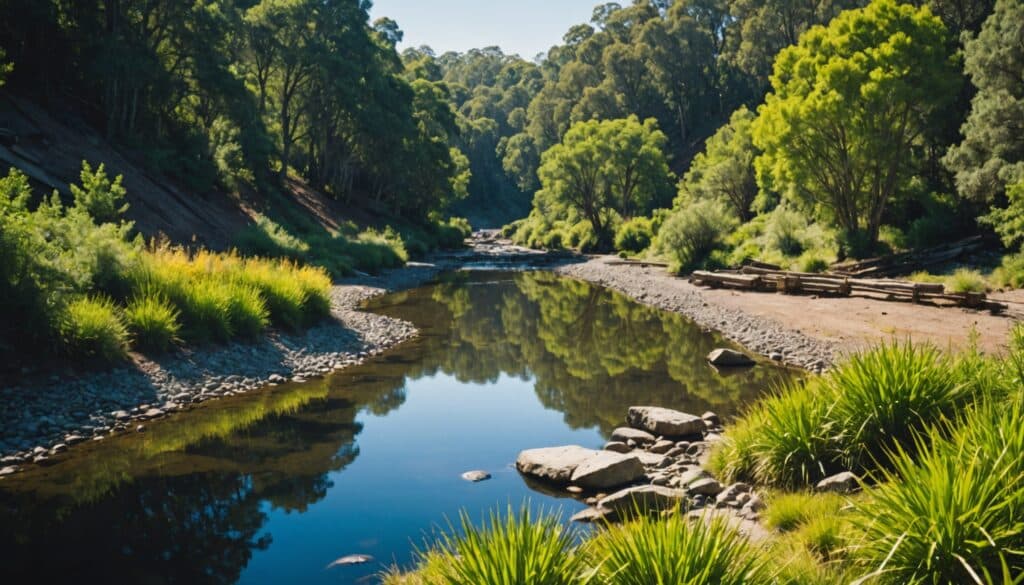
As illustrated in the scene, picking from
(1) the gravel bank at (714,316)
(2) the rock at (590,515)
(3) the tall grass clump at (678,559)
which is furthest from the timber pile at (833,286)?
(3) the tall grass clump at (678,559)

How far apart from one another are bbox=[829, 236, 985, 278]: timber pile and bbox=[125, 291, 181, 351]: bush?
25.0m

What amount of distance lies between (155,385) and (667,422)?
925cm

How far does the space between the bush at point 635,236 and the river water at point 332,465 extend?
33533mm

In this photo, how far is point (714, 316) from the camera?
23.3 meters

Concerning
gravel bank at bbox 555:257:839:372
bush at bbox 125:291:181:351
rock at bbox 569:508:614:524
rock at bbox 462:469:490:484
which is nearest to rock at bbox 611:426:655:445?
rock at bbox 462:469:490:484

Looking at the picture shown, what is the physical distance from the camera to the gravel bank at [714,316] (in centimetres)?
1645

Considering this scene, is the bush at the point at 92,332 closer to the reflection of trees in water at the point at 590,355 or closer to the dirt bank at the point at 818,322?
Answer: the reflection of trees in water at the point at 590,355

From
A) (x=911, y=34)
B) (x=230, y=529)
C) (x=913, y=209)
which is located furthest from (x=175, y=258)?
(x=913, y=209)

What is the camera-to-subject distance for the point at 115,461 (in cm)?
938

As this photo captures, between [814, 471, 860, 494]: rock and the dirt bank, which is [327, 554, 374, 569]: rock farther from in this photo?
the dirt bank

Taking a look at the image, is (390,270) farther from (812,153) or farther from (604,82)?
(604,82)

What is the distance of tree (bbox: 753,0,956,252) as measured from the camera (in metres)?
28.6

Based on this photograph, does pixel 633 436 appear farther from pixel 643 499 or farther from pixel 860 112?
pixel 860 112

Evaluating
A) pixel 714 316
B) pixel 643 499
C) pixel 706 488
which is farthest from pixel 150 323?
pixel 714 316
